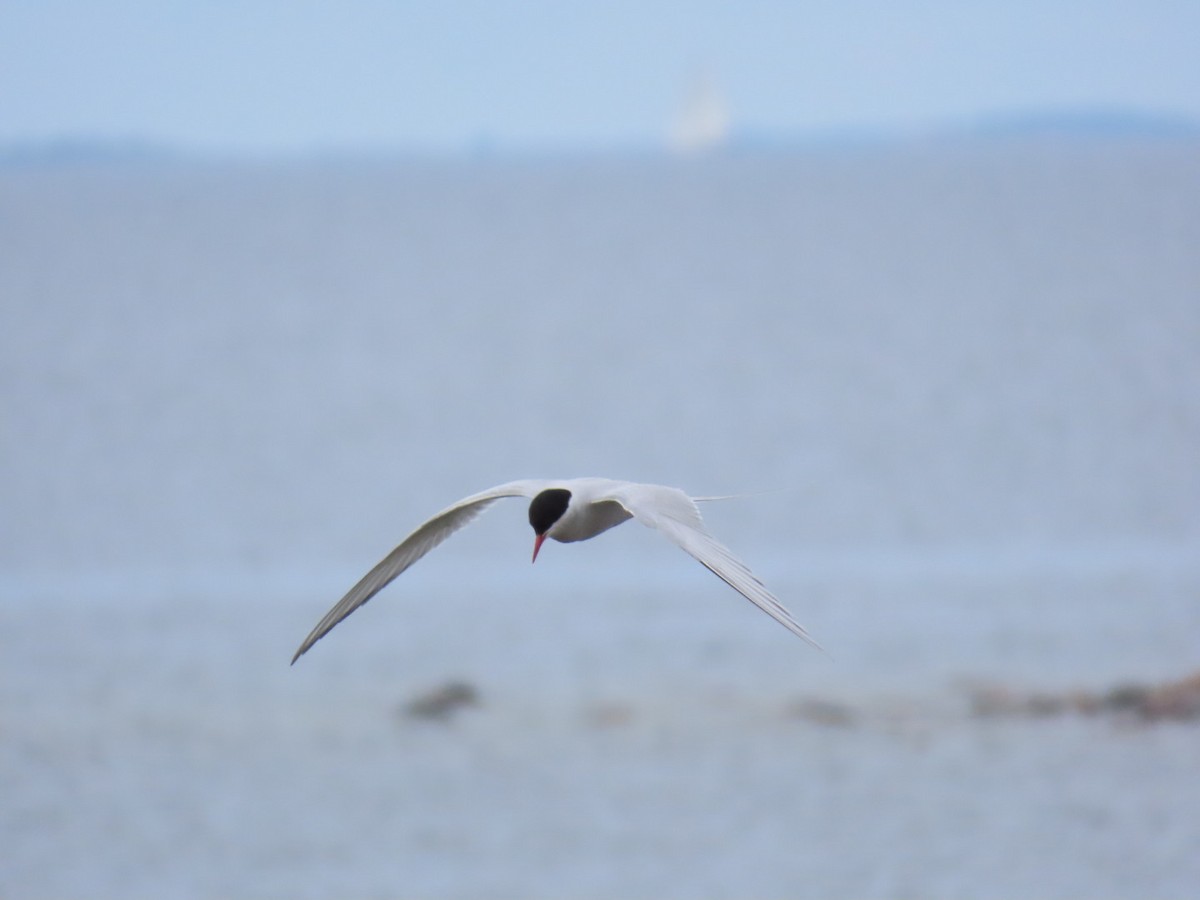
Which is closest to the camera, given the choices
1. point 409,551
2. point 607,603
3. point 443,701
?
point 409,551

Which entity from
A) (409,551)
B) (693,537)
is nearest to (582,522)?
(693,537)

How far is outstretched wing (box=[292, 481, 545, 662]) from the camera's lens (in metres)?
3.38

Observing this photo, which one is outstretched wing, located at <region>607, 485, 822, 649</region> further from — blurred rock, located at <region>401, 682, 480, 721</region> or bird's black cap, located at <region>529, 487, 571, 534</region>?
blurred rock, located at <region>401, 682, 480, 721</region>

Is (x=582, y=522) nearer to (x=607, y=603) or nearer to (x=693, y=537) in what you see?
(x=693, y=537)

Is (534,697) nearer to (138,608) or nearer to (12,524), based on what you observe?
(138,608)

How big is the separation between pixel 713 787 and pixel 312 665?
8.10 m

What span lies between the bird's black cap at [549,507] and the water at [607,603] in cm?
233

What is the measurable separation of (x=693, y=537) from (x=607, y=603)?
26.6 metres

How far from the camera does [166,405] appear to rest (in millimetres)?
52031

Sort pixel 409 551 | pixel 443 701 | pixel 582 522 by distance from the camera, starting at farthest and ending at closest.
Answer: pixel 443 701, pixel 409 551, pixel 582 522

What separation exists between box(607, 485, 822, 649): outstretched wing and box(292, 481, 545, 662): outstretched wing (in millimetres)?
286

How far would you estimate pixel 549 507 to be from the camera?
3363mm

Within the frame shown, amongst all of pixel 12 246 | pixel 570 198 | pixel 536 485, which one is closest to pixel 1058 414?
pixel 536 485

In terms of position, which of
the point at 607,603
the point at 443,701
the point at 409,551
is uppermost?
the point at 409,551
